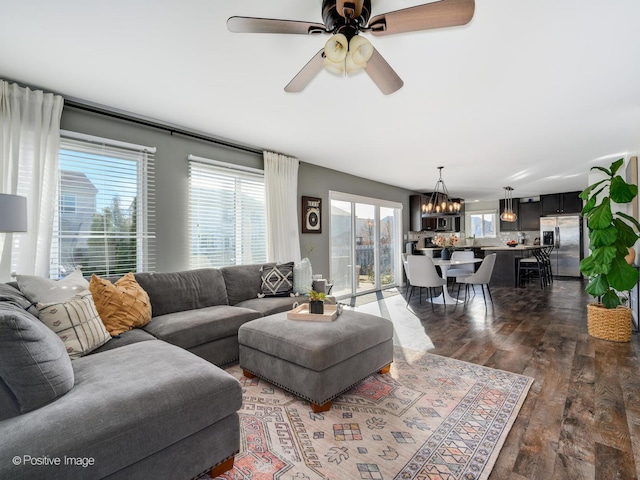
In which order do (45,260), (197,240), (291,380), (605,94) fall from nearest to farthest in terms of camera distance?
(291,380), (45,260), (605,94), (197,240)

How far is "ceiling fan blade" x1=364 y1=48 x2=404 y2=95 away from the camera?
1.78 metres

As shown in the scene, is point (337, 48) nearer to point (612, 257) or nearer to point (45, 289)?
point (45, 289)

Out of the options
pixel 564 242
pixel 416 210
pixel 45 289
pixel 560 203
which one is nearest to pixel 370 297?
pixel 416 210

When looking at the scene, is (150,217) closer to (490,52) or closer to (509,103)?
(490,52)

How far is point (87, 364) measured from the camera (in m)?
1.63

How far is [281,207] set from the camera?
4523mm

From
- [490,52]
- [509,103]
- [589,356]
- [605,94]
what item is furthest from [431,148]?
[589,356]

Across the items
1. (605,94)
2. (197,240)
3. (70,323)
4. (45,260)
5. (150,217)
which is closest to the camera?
(70,323)

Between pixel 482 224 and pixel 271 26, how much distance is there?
9982 mm

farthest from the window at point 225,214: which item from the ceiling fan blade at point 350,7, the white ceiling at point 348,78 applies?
the ceiling fan blade at point 350,7

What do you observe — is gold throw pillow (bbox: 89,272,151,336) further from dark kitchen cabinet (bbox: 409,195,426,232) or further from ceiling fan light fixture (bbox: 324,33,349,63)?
dark kitchen cabinet (bbox: 409,195,426,232)

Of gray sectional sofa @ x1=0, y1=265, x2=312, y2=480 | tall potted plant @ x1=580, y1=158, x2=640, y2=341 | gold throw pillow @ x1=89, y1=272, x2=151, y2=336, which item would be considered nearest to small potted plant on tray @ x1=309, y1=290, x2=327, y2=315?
gray sectional sofa @ x1=0, y1=265, x2=312, y2=480

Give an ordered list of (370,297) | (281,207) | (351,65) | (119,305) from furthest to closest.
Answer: (370,297) → (281,207) → (119,305) → (351,65)

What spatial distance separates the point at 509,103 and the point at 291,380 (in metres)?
3.13
